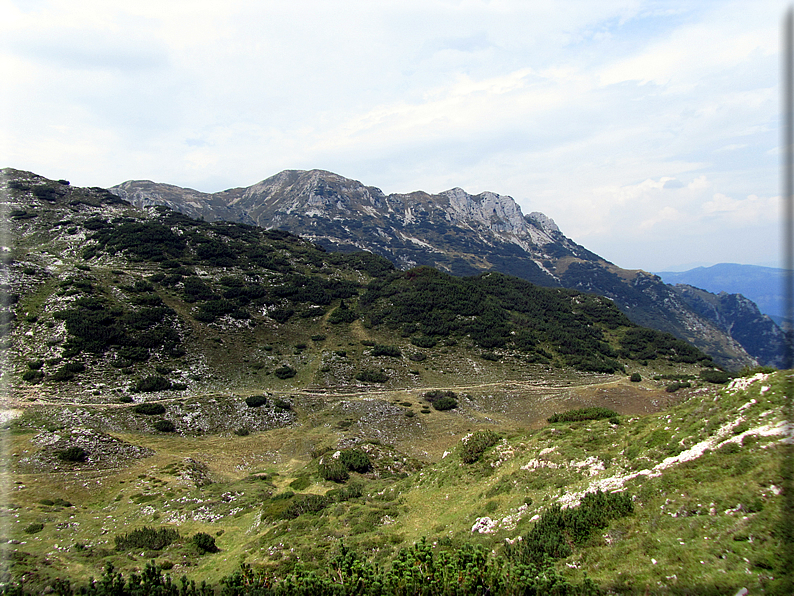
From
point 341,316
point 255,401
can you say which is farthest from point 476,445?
point 341,316

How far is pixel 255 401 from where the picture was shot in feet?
142

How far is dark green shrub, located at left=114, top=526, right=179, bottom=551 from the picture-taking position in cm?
1658

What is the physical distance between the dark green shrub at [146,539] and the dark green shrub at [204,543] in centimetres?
107

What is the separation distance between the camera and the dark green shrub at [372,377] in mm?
54094

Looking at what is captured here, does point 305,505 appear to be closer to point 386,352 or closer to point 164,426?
point 164,426

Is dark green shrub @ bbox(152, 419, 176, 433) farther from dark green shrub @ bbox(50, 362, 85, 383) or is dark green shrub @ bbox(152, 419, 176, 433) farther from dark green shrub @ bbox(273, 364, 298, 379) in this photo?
dark green shrub @ bbox(273, 364, 298, 379)

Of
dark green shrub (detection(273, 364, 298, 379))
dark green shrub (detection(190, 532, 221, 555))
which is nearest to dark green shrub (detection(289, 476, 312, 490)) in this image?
dark green shrub (detection(190, 532, 221, 555))

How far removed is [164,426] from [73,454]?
1031cm

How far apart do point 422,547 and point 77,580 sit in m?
12.1

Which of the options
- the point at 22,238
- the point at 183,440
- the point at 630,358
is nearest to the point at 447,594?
the point at 183,440

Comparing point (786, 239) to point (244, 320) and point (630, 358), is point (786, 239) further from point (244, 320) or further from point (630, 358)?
point (630, 358)

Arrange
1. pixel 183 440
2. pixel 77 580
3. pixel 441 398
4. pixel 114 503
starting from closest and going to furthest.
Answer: pixel 77 580, pixel 114 503, pixel 183 440, pixel 441 398

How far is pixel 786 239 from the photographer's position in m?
5.52

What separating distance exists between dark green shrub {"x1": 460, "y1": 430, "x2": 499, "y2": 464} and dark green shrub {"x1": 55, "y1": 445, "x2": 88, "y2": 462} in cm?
2813
